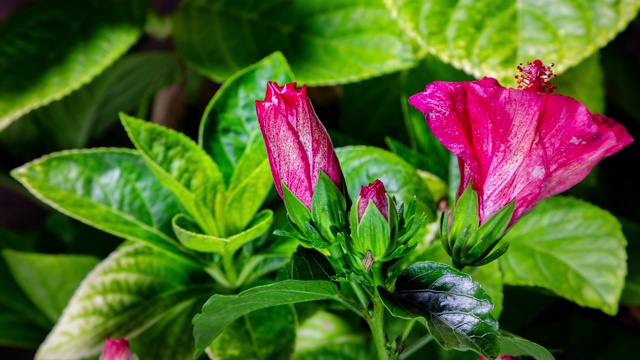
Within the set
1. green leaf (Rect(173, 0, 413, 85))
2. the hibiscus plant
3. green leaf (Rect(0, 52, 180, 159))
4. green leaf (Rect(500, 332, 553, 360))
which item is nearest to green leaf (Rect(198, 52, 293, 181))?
the hibiscus plant

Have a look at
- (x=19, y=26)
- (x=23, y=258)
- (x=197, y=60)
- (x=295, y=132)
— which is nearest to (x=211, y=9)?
(x=197, y=60)

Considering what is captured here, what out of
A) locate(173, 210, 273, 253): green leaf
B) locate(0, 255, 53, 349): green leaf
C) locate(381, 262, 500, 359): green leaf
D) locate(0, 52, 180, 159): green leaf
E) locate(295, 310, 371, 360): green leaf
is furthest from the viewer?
locate(0, 52, 180, 159): green leaf

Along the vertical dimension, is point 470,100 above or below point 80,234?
above

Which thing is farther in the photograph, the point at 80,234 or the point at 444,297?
the point at 80,234

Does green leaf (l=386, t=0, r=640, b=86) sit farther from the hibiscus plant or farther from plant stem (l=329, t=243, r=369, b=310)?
plant stem (l=329, t=243, r=369, b=310)

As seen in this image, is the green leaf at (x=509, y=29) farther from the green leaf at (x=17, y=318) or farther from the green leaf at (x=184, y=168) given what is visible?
the green leaf at (x=17, y=318)

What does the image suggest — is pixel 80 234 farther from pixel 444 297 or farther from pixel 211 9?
pixel 444 297

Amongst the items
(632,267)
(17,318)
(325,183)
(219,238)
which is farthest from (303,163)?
(17,318)
